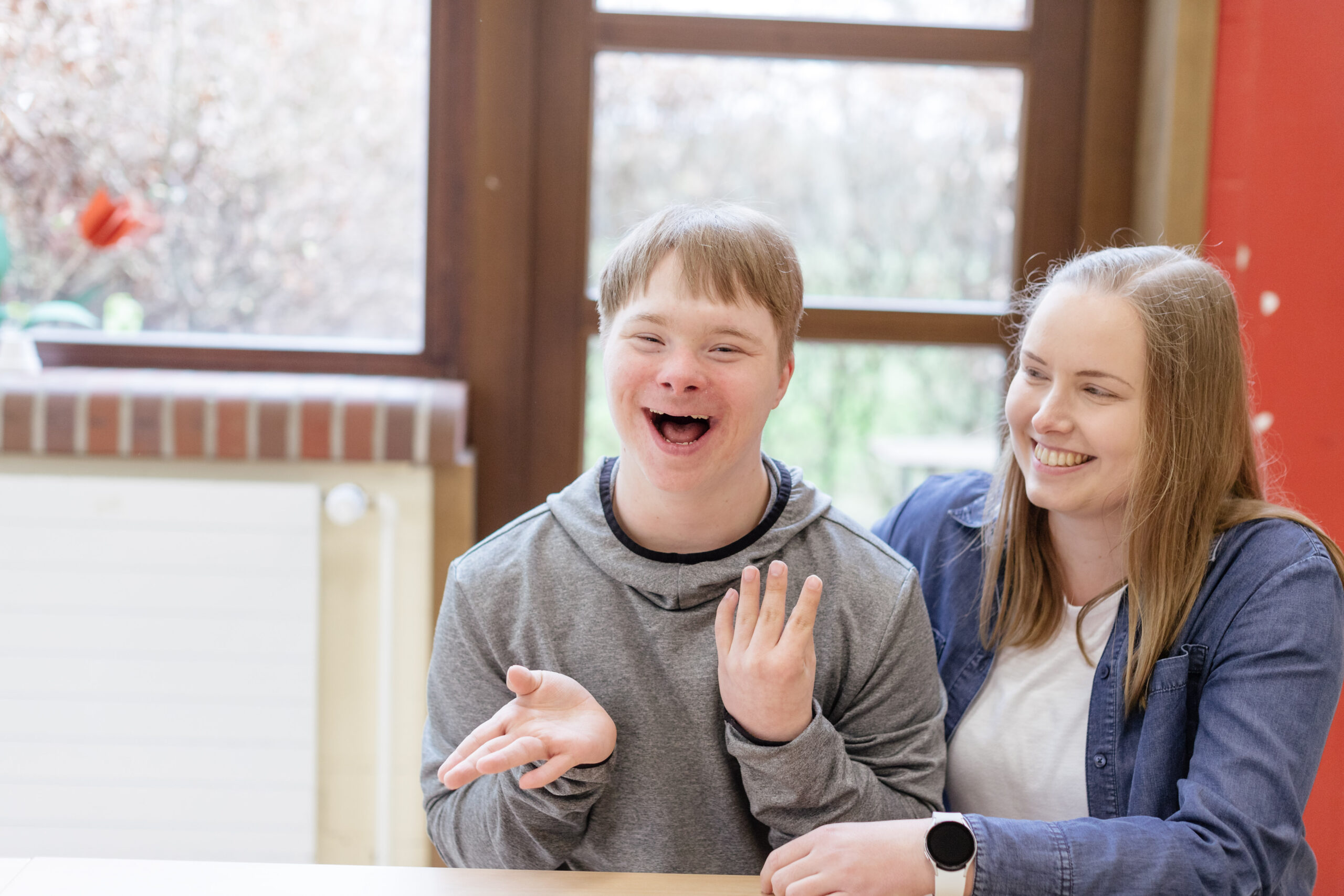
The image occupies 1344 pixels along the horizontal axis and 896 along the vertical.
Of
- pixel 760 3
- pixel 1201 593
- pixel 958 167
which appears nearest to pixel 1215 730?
pixel 1201 593

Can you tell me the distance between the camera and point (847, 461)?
2.27 meters

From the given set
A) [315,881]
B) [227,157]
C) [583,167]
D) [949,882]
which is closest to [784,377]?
[949,882]

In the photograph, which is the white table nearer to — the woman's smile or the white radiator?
the woman's smile

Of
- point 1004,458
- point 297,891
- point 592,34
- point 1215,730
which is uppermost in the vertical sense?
point 592,34

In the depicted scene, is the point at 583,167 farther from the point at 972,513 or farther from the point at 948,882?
the point at 948,882

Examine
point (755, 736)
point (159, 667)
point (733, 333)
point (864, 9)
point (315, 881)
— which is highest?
point (864, 9)

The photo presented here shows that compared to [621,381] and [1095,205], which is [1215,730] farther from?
[1095,205]

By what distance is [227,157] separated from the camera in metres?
2.11

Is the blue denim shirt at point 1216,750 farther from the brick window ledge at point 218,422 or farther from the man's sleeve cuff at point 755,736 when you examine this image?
the brick window ledge at point 218,422

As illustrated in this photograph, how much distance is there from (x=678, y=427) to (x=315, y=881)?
0.57 metres

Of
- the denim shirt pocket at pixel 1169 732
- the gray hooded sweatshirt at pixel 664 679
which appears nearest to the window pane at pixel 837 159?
the gray hooded sweatshirt at pixel 664 679

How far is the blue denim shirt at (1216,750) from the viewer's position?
102cm

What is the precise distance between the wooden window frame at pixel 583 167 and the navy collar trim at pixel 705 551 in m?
0.89

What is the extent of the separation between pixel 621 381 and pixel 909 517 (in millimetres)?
544
